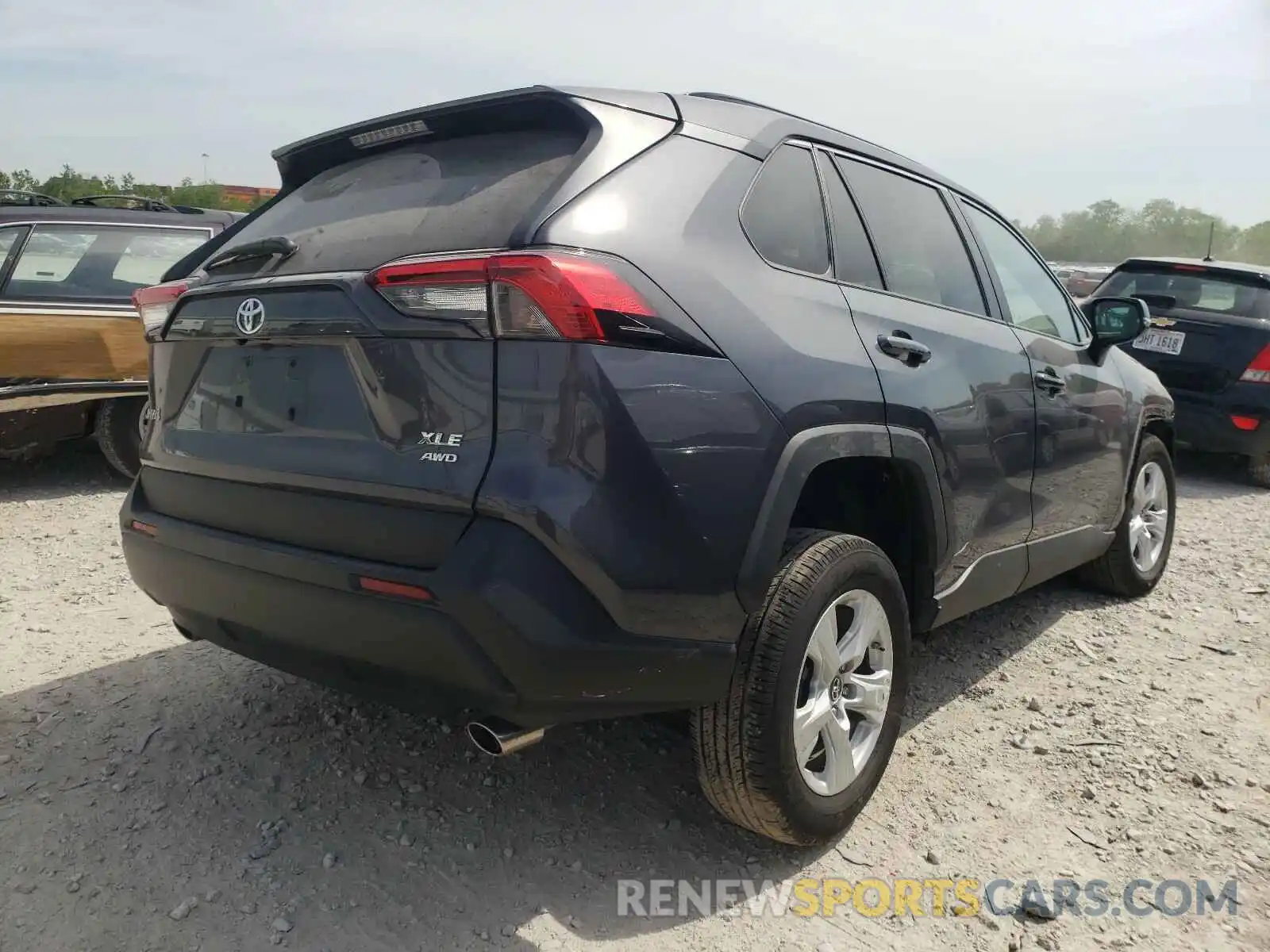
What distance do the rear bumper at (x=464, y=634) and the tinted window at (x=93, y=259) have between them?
4258 millimetres

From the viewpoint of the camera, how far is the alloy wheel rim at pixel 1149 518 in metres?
4.51

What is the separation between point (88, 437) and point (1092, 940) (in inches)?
226

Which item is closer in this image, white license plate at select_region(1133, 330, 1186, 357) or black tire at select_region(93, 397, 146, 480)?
black tire at select_region(93, 397, 146, 480)

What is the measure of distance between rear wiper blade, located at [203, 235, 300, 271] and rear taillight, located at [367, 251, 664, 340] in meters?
0.55

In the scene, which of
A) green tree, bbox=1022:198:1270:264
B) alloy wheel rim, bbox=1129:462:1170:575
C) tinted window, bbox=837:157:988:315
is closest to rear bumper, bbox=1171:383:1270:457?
alloy wheel rim, bbox=1129:462:1170:575

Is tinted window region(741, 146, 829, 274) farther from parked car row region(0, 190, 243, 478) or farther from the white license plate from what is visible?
the white license plate

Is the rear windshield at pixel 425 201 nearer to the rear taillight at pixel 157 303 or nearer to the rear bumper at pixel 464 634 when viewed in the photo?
the rear taillight at pixel 157 303

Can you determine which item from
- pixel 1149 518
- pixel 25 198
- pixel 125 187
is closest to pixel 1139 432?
pixel 1149 518

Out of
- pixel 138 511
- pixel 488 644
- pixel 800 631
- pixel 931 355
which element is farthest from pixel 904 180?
pixel 138 511

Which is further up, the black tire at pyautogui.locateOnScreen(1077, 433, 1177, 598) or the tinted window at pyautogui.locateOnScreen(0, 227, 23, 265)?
the tinted window at pyautogui.locateOnScreen(0, 227, 23, 265)

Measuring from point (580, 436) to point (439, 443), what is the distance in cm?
30

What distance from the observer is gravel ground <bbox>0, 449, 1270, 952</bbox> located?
220 cm

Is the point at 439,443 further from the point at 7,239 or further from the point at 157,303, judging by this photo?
the point at 7,239

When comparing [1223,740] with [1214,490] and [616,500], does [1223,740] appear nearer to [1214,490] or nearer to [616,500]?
[616,500]
